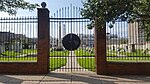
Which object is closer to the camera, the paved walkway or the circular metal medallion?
the paved walkway

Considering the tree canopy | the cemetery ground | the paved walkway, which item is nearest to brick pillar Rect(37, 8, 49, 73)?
the paved walkway

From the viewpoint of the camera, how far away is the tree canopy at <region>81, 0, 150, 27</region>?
29.5ft

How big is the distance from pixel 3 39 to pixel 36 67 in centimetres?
278

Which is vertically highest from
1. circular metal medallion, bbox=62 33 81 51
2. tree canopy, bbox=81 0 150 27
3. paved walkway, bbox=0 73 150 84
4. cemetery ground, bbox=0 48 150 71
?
tree canopy, bbox=81 0 150 27

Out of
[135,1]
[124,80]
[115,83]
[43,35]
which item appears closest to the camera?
[135,1]

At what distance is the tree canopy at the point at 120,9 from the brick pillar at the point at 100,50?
8.46ft

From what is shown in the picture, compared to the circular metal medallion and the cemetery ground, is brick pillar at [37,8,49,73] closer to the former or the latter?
the circular metal medallion

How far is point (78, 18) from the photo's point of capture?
1338cm

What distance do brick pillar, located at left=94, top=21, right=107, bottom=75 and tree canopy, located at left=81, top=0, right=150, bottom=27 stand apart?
2579 mm

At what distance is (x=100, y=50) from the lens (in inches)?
507

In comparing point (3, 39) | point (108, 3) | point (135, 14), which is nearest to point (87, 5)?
point (108, 3)

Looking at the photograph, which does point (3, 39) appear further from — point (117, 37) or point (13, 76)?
point (117, 37)

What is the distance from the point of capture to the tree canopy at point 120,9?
8977mm

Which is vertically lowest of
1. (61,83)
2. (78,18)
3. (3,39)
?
(61,83)
